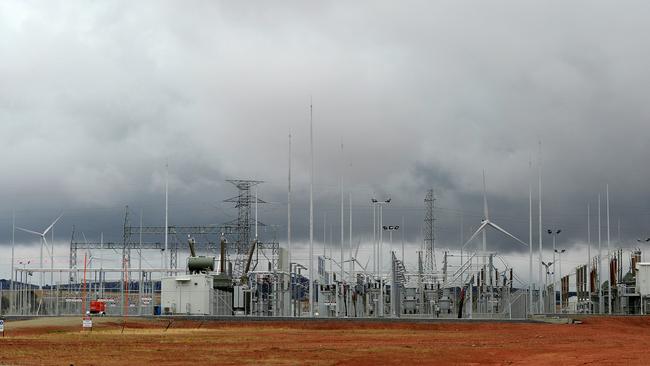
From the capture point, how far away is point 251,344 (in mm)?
49875

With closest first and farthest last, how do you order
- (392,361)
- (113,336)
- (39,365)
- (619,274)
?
1. (39,365)
2. (392,361)
3. (113,336)
4. (619,274)

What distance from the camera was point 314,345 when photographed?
1934 inches

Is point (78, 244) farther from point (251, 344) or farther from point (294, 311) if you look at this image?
point (251, 344)

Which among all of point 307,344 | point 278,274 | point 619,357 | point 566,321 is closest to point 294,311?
point 278,274

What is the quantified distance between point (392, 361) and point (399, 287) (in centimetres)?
6125

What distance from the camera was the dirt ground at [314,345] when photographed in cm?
3828

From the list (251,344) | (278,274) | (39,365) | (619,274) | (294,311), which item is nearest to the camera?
(39,365)

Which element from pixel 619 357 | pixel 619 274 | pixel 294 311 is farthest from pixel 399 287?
pixel 619 357

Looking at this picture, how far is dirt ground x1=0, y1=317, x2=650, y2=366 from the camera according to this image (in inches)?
1507

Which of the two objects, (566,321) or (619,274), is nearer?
(566,321)

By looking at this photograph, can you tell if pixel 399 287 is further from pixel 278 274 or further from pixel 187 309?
pixel 187 309

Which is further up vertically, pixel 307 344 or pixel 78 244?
pixel 78 244

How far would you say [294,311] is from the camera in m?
98.5

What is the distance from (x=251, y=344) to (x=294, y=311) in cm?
4886
